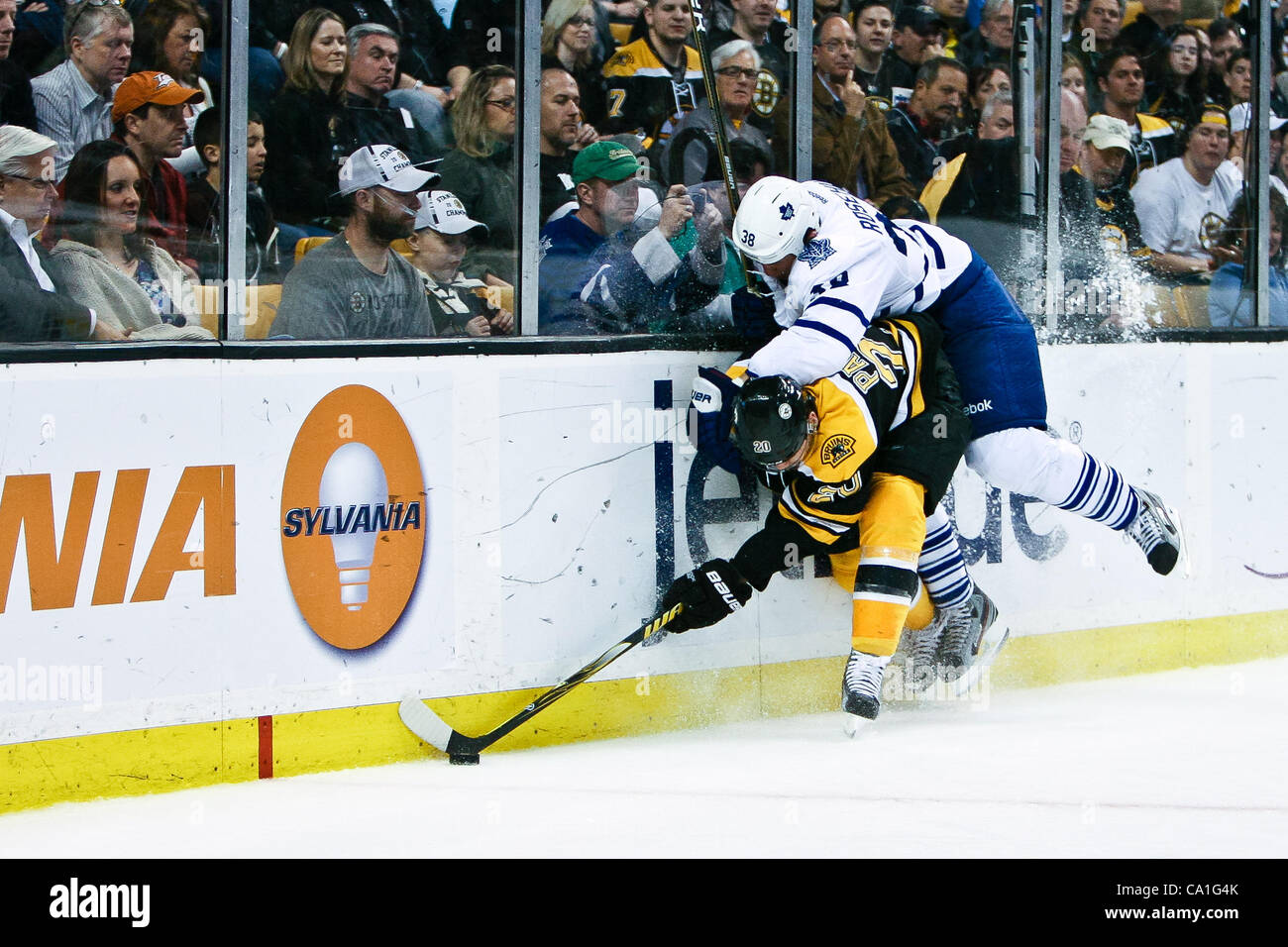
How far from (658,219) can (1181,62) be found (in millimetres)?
2207

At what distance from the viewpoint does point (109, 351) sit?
337cm

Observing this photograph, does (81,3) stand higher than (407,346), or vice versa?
(81,3)

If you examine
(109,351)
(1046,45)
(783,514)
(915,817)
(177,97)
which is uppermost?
(1046,45)

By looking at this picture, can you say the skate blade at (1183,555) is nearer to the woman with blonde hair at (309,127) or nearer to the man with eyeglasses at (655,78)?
the man with eyeglasses at (655,78)

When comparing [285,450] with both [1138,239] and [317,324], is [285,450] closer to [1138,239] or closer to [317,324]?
[317,324]

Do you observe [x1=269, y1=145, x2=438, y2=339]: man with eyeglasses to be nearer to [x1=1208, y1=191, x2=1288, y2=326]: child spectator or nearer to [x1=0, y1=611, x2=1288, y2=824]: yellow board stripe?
[x1=0, y1=611, x2=1288, y2=824]: yellow board stripe

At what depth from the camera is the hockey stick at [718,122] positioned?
14.0 feet

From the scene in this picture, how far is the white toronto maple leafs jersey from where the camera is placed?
390cm

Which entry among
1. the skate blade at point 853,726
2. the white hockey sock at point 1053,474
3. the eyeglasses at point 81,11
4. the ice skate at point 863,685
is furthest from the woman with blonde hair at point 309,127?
the white hockey sock at point 1053,474

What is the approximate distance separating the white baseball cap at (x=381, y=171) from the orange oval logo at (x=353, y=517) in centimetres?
55

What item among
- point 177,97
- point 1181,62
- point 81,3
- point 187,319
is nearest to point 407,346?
point 187,319

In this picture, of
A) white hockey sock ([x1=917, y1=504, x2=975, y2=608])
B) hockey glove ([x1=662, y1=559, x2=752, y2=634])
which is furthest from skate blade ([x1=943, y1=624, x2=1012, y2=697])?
hockey glove ([x1=662, y1=559, x2=752, y2=634])

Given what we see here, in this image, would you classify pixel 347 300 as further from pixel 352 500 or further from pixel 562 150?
pixel 562 150

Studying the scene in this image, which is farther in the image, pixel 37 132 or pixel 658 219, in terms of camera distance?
pixel 658 219
